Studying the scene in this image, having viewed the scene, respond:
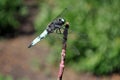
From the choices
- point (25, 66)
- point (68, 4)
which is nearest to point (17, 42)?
point (25, 66)

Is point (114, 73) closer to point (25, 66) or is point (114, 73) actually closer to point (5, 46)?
point (25, 66)

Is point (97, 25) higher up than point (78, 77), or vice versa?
point (97, 25)

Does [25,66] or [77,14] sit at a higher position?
[77,14]

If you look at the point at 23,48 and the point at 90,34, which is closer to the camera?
the point at 90,34

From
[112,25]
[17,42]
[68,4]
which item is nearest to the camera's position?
[112,25]

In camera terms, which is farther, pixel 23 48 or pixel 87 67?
pixel 23 48

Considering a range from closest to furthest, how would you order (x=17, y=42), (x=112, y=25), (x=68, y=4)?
(x=112, y=25), (x=68, y=4), (x=17, y=42)

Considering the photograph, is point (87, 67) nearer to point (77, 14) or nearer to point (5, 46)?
point (77, 14)

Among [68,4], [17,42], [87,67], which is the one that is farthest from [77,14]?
[17,42]
